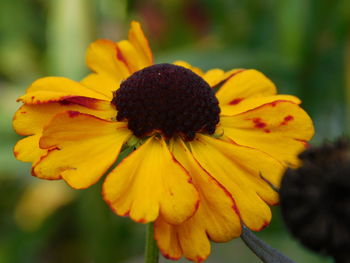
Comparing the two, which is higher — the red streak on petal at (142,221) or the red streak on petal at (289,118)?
the red streak on petal at (142,221)

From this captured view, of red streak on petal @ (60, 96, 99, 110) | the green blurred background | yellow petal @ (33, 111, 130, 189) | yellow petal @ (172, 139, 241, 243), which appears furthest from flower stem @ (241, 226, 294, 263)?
the green blurred background

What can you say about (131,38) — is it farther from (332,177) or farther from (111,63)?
(332,177)

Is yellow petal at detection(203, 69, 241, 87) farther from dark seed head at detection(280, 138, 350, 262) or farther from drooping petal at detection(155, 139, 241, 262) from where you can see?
dark seed head at detection(280, 138, 350, 262)

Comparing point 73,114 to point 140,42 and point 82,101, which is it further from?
point 140,42

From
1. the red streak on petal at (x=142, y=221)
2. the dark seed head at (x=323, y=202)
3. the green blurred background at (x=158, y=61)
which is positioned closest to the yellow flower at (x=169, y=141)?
the red streak on petal at (x=142, y=221)

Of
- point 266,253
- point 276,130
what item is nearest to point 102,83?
point 276,130

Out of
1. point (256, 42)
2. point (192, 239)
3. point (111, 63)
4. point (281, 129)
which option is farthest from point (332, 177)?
point (256, 42)

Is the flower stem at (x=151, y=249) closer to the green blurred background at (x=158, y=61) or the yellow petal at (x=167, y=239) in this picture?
the yellow petal at (x=167, y=239)
